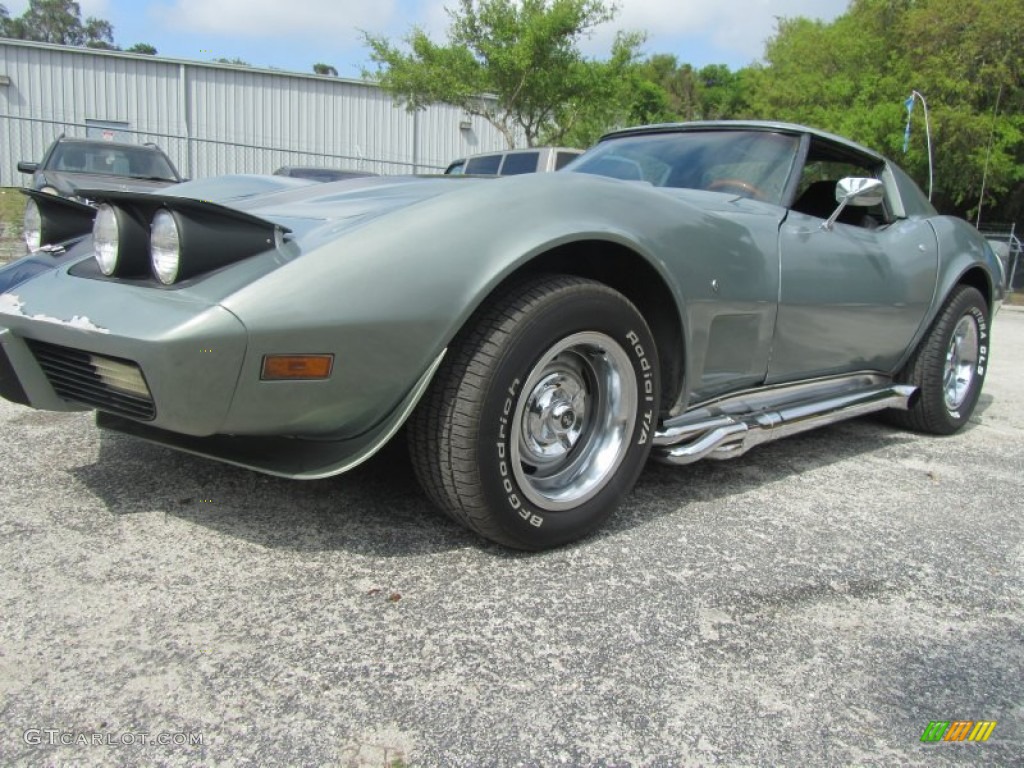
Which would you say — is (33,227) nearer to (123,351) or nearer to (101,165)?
(123,351)

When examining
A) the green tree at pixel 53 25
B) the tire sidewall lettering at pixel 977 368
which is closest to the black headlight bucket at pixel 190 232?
the tire sidewall lettering at pixel 977 368

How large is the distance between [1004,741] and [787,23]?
3564 cm

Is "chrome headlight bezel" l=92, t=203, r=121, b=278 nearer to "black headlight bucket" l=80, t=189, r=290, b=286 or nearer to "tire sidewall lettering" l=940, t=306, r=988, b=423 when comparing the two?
"black headlight bucket" l=80, t=189, r=290, b=286

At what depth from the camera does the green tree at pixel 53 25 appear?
65438 mm

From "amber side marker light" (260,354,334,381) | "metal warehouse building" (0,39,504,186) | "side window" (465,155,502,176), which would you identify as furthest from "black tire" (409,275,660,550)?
"metal warehouse building" (0,39,504,186)

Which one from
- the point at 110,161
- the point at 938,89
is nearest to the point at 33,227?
the point at 110,161

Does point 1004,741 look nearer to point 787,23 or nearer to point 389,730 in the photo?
point 389,730

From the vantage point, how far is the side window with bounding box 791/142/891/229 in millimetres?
3309

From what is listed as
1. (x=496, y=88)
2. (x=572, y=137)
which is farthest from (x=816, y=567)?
(x=572, y=137)

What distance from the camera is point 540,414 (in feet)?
6.86

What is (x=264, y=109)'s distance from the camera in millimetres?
22047

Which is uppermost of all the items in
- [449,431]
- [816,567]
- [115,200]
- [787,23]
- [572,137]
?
[787,23]

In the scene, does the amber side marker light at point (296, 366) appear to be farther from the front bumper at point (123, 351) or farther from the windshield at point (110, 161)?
the windshield at point (110, 161)

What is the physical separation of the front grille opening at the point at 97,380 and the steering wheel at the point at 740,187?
6.87 feet
